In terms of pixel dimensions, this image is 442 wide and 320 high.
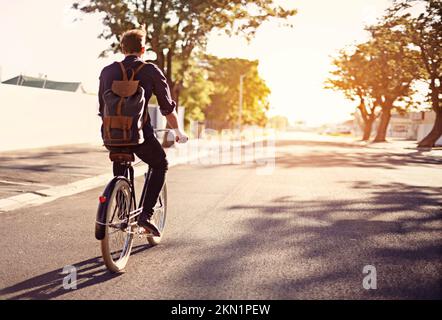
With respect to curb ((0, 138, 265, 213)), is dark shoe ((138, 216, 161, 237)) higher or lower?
higher

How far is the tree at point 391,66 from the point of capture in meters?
33.4

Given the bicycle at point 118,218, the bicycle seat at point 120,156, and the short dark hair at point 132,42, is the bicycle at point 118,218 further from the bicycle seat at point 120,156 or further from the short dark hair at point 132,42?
the short dark hair at point 132,42

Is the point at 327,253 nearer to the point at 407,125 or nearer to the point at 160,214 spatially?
the point at 160,214

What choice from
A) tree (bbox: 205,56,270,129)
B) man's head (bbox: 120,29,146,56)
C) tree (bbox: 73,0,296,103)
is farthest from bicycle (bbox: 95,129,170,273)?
tree (bbox: 205,56,270,129)

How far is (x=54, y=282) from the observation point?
3.68 metres

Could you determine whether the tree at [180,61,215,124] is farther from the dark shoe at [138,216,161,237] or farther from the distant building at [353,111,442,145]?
the dark shoe at [138,216,161,237]

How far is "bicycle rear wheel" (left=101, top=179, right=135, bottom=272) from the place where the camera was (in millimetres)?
3747

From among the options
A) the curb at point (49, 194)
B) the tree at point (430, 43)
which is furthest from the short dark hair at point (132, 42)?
the tree at point (430, 43)

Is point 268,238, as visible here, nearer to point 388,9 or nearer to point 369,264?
point 369,264

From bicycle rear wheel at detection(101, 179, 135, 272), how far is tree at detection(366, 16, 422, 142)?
105 ft

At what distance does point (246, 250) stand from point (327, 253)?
2.71ft

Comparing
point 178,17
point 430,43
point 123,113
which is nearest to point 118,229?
point 123,113

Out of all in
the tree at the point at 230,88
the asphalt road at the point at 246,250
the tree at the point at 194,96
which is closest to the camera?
the asphalt road at the point at 246,250
